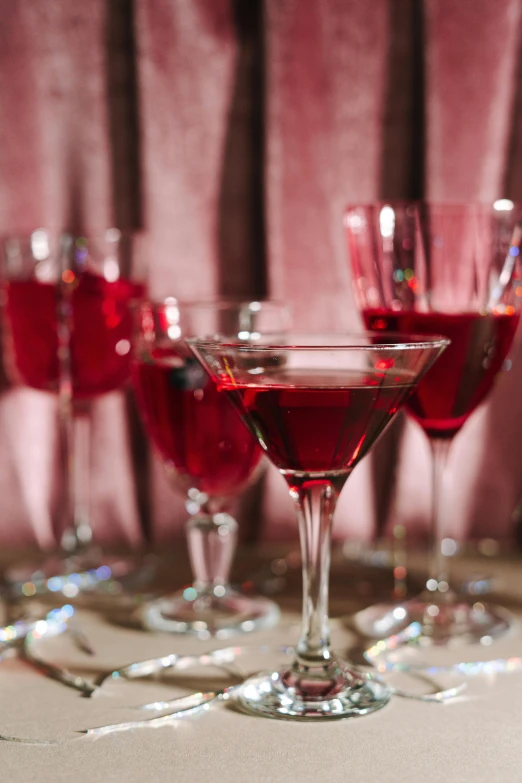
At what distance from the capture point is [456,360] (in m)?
0.88

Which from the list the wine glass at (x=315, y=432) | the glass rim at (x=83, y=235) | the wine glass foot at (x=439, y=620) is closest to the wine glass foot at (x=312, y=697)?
the wine glass at (x=315, y=432)

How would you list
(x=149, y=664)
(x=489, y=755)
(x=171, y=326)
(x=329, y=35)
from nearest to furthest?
(x=489, y=755), (x=149, y=664), (x=171, y=326), (x=329, y=35)

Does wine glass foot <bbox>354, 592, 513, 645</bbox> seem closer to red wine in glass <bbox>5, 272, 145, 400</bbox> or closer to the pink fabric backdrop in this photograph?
the pink fabric backdrop

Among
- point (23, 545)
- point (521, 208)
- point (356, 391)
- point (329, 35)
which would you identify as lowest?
point (23, 545)

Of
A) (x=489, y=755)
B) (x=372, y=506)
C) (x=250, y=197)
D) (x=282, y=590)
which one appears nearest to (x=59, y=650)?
(x=282, y=590)

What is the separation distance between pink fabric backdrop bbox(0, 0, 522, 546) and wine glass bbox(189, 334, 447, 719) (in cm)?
47

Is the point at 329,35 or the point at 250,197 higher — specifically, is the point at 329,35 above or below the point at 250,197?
above

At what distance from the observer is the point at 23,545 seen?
1.21m

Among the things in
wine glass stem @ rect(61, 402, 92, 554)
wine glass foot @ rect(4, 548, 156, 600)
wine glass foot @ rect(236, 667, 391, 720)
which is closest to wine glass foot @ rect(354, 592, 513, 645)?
wine glass foot @ rect(236, 667, 391, 720)

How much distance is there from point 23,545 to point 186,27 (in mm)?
642

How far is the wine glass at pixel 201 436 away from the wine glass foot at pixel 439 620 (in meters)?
0.10

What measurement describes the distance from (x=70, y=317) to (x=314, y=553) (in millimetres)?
483

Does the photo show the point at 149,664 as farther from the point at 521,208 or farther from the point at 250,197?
the point at 250,197

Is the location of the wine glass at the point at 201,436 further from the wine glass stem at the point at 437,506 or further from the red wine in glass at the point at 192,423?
the wine glass stem at the point at 437,506
